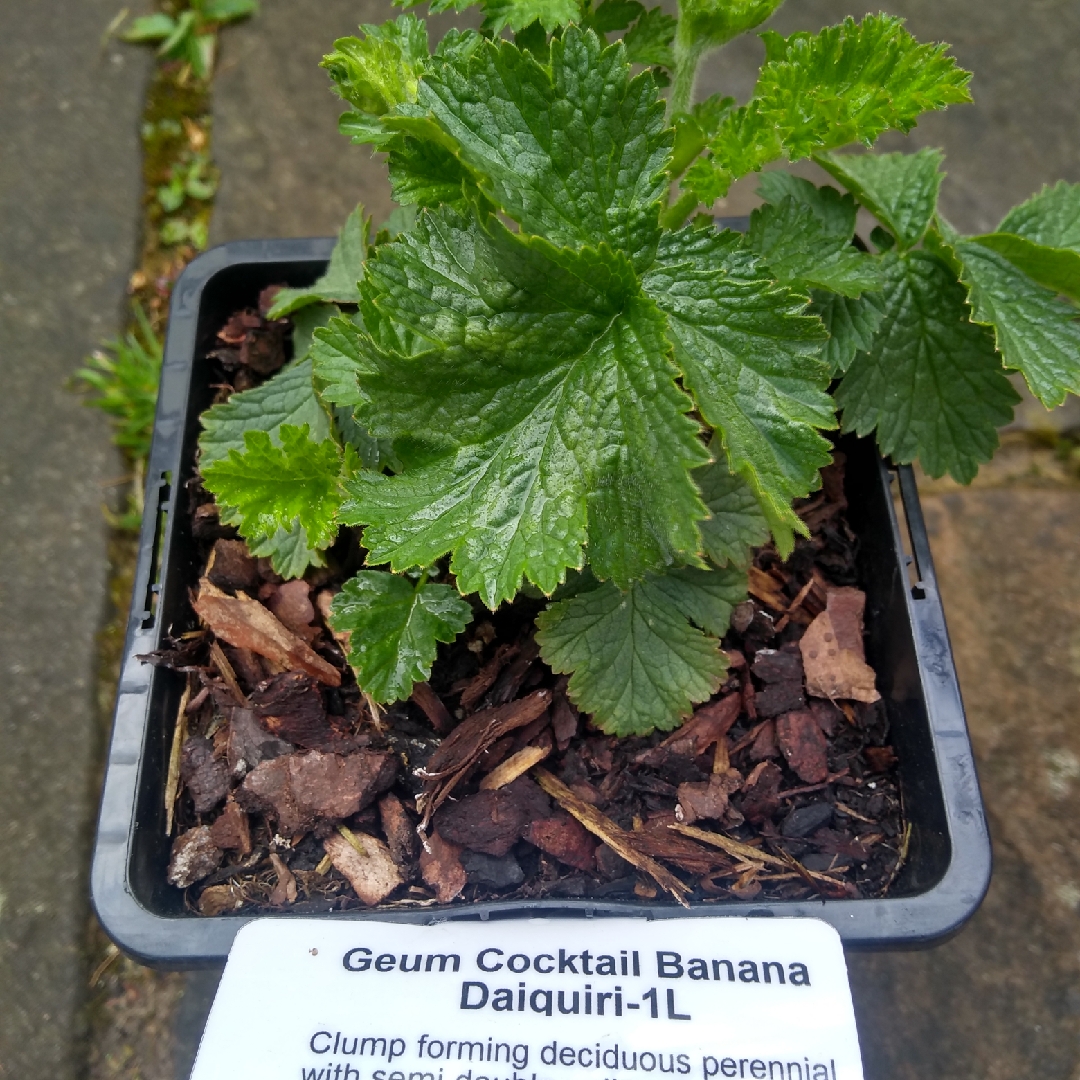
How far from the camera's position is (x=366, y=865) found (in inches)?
41.5

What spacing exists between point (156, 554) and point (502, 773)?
0.52 meters

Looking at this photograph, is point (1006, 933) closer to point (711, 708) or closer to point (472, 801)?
point (711, 708)

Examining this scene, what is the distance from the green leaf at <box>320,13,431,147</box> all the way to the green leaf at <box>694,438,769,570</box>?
479 mm

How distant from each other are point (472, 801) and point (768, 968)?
0.35m

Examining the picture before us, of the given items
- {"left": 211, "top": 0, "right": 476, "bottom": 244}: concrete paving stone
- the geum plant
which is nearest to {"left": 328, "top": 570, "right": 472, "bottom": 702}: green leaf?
the geum plant

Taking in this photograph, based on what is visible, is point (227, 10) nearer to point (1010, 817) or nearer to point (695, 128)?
point (695, 128)

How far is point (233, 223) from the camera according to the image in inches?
75.4

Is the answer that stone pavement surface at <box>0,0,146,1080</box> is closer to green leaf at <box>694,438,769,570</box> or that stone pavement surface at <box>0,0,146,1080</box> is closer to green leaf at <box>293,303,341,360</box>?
green leaf at <box>293,303,341,360</box>

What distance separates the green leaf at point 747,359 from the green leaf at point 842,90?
120 millimetres

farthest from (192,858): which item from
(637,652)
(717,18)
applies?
(717,18)

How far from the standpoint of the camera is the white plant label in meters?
0.86

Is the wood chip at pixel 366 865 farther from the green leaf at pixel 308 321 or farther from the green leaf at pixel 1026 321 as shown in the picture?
the green leaf at pixel 1026 321

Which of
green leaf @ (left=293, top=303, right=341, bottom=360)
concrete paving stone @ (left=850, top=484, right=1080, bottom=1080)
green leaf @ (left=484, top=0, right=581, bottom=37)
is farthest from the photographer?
concrete paving stone @ (left=850, top=484, right=1080, bottom=1080)

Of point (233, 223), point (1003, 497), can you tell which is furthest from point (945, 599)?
point (233, 223)
